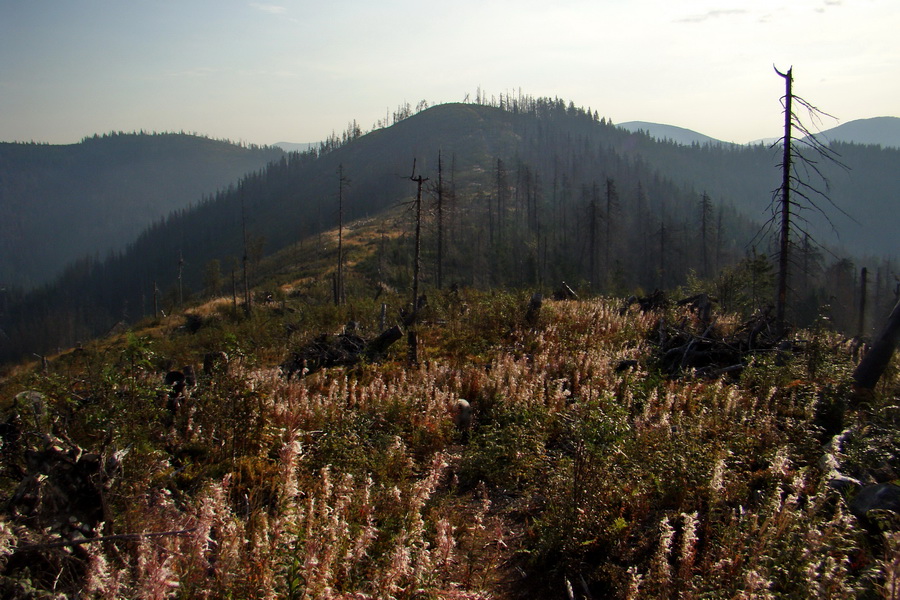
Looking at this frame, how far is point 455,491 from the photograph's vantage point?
5.73 m

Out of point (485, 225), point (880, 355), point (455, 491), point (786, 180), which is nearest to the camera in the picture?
point (455, 491)

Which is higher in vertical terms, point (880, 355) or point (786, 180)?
point (786, 180)

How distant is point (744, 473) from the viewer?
16.9 ft

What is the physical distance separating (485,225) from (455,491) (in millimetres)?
85425

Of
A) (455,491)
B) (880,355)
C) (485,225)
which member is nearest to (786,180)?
(880,355)

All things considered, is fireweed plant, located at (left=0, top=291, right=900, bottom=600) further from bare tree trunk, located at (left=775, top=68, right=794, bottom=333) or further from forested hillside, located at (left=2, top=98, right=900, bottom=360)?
forested hillside, located at (left=2, top=98, right=900, bottom=360)

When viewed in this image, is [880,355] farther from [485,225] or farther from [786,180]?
[485,225]

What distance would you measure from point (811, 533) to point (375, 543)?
2.97 meters

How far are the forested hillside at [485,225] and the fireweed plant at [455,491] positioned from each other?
2471 cm

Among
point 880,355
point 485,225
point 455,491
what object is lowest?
point 455,491

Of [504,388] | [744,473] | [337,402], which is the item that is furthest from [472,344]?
[744,473]

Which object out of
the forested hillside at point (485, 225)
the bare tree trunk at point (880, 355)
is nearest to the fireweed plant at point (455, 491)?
the bare tree trunk at point (880, 355)

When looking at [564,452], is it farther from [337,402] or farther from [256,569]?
[256,569]

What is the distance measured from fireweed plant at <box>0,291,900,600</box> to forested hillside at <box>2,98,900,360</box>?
81.1ft
